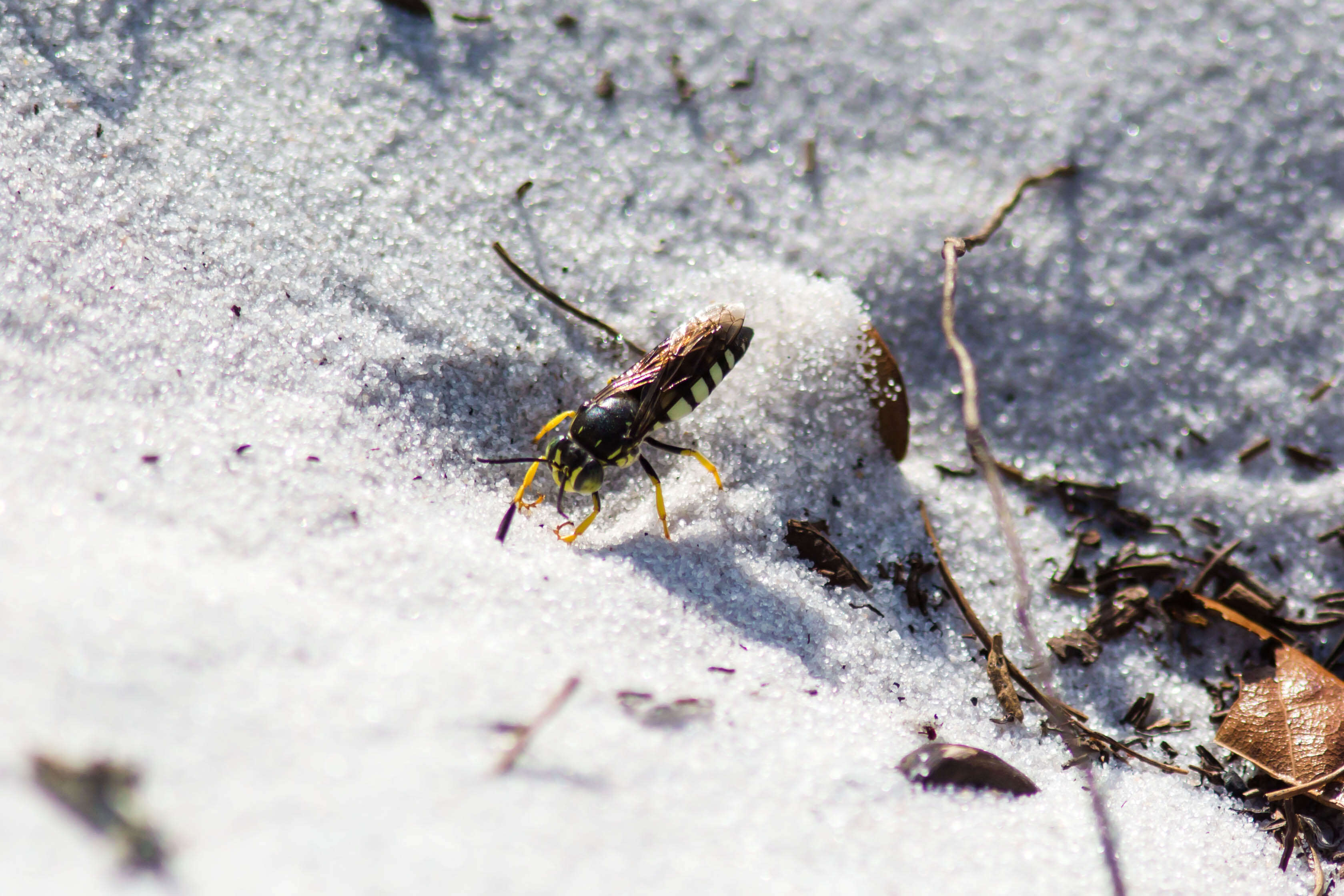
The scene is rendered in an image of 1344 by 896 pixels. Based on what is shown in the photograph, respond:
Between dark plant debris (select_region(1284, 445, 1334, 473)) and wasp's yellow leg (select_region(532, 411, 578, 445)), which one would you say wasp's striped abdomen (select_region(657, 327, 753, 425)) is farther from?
dark plant debris (select_region(1284, 445, 1334, 473))

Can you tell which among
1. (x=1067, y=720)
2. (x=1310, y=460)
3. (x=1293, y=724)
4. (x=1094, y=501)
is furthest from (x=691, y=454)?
(x=1310, y=460)

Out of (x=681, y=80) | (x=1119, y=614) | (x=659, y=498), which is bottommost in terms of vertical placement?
(x=1119, y=614)

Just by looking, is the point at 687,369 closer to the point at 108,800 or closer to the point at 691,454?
the point at 691,454

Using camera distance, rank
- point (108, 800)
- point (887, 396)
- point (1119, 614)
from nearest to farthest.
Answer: point (108, 800) < point (1119, 614) < point (887, 396)

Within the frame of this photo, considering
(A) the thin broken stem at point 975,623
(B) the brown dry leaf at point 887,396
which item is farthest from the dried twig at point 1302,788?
(B) the brown dry leaf at point 887,396

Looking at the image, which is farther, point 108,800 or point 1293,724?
point 1293,724

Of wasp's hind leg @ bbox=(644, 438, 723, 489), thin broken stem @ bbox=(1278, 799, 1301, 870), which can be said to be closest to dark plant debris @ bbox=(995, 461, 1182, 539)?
thin broken stem @ bbox=(1278, 799, 1301, 870)
